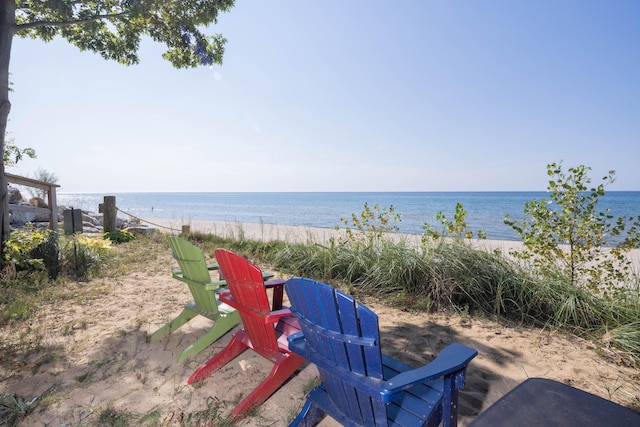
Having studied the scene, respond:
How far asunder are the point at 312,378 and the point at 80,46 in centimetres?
787

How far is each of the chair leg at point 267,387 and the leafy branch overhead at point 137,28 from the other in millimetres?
6036

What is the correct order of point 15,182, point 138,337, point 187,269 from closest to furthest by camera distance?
point 187,269
point 138,337
point 15,182

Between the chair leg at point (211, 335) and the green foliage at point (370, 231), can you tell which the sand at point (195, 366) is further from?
the green foliage at point (370, 231)

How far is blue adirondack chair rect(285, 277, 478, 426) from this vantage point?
136 centimetres

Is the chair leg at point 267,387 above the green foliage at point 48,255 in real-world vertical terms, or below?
below

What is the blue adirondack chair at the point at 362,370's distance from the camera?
1.36m

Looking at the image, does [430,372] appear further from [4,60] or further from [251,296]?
[4,60]

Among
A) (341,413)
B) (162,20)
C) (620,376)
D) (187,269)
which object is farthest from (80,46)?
(620,376)

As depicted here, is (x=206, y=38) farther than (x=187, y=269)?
Yes

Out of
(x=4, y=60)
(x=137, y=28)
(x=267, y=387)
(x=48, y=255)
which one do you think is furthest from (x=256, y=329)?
(x=137, y=28)

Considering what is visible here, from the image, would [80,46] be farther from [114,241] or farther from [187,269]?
[187,269]

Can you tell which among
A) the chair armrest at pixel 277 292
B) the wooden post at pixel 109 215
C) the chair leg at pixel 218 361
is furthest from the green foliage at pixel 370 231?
the wooden post at pixel 109 215

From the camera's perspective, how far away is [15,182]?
6266 millimetres

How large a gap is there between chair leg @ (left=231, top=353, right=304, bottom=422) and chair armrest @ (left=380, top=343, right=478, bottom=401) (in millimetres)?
972
